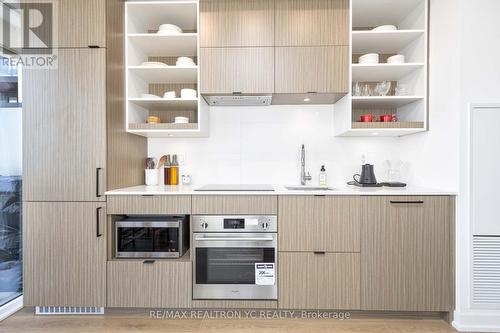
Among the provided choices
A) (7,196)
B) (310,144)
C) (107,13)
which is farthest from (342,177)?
(7,196)

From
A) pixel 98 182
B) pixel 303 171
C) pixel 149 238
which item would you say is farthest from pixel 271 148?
pixel 98 182

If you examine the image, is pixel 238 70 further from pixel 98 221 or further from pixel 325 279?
pixel 325 279

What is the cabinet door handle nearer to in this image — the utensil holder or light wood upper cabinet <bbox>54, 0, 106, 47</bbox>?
the utensil holder

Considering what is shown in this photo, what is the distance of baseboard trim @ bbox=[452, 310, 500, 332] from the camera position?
1.85 m

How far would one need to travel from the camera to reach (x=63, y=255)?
199 cm

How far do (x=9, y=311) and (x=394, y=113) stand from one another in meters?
3.64

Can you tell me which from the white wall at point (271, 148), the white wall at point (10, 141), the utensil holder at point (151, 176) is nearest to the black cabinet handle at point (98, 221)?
the utensil holder at point (151, 176)

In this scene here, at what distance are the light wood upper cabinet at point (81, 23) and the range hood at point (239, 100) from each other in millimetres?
908

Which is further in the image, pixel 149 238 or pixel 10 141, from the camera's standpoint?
pixel 10 141

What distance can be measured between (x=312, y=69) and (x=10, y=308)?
3.01m

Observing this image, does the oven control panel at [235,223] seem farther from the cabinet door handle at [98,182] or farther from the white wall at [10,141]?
the white wall at [10,141]

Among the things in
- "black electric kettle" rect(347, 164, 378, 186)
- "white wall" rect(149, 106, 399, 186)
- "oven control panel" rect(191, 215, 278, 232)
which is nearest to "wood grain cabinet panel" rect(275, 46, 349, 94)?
"white wall" rect(149, 106, 399, 186)

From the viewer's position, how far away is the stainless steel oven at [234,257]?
1.99 meters

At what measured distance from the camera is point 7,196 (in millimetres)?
2271
